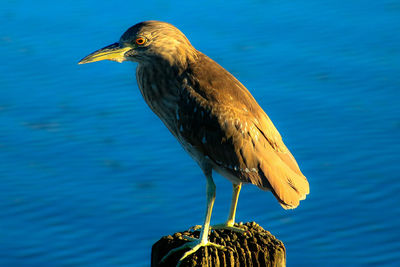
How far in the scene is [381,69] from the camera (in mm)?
13047

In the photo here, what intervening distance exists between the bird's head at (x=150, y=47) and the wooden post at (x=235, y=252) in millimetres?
1518

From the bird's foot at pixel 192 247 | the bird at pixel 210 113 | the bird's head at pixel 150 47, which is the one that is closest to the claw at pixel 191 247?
the bird's foot at pixel 192 247

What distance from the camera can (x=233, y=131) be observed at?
22.9ft

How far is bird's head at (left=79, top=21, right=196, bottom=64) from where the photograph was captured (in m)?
7.09

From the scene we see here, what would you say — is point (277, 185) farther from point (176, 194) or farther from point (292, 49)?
point (292, 49)

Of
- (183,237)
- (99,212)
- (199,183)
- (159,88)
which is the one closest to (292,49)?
(199,183)

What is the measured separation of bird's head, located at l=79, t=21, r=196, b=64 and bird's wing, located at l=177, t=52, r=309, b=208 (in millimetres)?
203

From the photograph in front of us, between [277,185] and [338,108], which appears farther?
[338,108]

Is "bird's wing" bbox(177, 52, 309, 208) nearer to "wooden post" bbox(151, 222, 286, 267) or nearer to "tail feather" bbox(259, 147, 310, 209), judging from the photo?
"tail feather" bbox(259, 147, 310, 209)

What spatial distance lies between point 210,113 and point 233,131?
235 millimetres

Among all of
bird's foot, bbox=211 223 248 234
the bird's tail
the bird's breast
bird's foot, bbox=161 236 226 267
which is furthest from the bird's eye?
bird's foot, bbox=161 236 226 267

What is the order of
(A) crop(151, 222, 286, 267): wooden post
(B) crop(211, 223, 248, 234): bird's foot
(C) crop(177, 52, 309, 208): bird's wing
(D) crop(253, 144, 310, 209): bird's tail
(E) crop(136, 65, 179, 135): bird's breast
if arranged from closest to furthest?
(A) crop(151, 222, 286, 267): wooden post, (B) crop(211, 223, 248, 234): bird's foot, (D) crop(253, 144, 310, 209): bird's tail, (C) crop(177, 52, 309, 208): bird's wing, (E) crop(136, 65, 179, 135): bird's breast

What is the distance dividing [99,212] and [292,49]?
4378 mm

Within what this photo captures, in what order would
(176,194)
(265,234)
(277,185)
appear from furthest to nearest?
(176,194) < (277,185) < (265,234)
